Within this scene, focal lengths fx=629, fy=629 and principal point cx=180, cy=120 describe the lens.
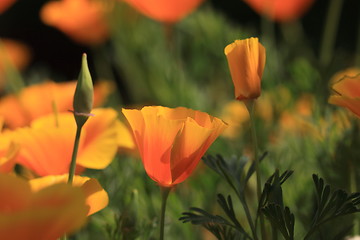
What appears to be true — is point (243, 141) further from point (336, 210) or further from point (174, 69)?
point (336, 210)

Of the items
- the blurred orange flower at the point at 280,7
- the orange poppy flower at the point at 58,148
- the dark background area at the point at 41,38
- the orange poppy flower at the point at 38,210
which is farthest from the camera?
the dark background area at the point at 41,38

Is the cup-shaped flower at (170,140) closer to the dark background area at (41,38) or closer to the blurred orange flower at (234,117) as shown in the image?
the blurred orange flower at (234,117)

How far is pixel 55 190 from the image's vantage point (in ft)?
0.91

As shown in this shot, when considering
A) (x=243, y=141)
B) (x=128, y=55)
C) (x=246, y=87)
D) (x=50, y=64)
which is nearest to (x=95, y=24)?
(x=128, y=55)

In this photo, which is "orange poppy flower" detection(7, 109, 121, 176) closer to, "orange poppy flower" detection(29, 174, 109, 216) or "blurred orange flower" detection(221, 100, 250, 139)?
"orange poppy flower" detection(29, 174, 109, 216)

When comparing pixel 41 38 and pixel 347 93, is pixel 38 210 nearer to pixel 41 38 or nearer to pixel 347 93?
pixel 347 93

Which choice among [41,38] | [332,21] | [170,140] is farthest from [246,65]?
[41,38]

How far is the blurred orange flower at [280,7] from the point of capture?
86 cm

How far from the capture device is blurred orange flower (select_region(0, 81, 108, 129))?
2.13ft

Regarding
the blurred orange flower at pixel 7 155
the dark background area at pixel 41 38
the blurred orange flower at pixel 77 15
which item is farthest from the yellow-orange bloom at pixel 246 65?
the dark background area at pixel 41 38

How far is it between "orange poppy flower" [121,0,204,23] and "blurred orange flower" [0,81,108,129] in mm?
103

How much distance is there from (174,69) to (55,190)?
0.54 m

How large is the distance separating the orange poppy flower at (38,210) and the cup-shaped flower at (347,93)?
154mm

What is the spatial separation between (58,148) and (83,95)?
0.29ft
